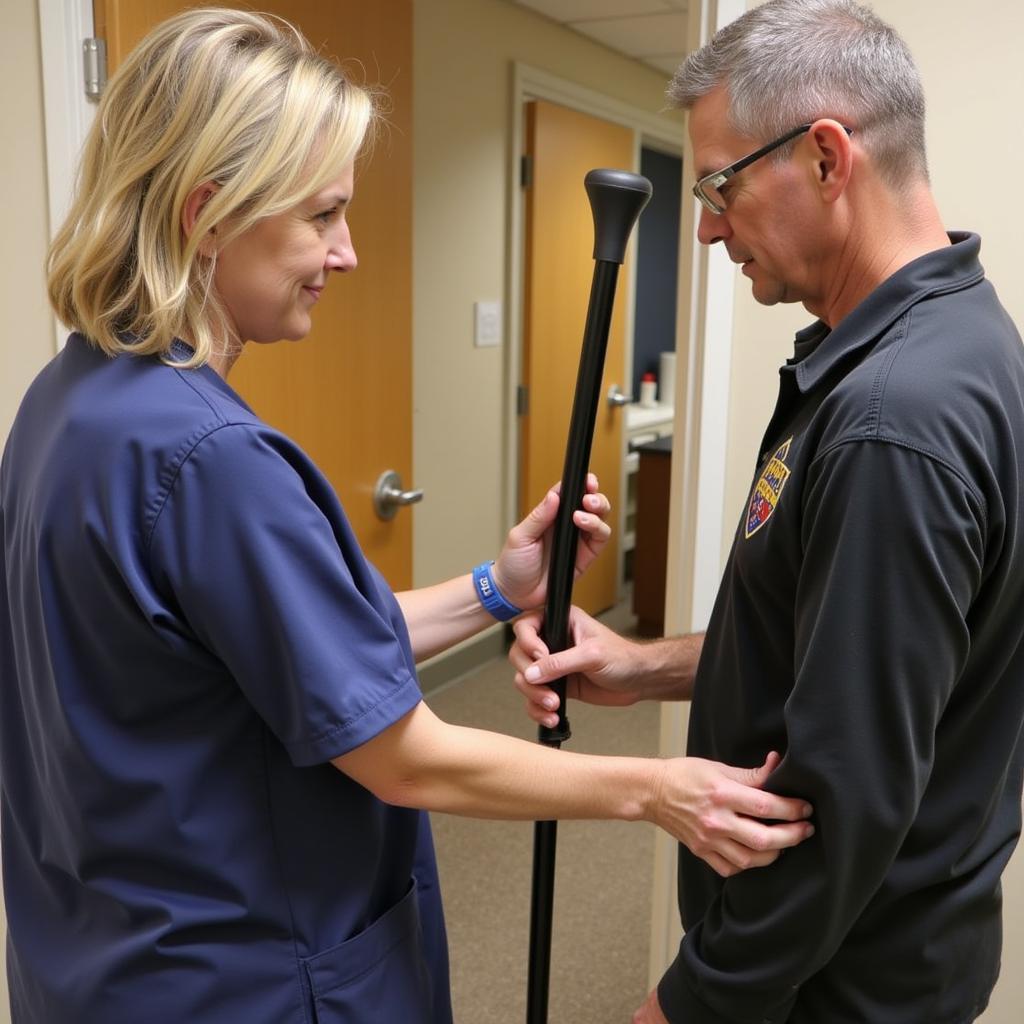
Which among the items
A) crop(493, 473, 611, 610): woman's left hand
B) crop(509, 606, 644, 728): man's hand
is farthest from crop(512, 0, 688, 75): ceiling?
crop(509, 606, 644, 728): man's hand

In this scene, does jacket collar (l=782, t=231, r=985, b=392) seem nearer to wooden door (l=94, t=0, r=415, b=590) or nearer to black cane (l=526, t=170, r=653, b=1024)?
black cane (l=526, t=170, r=653, b=1024)

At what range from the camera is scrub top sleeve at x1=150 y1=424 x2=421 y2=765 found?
825 millimetres

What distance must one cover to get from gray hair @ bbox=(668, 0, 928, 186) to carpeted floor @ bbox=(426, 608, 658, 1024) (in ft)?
5.67

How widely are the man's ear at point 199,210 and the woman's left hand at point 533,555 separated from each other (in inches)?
19.9

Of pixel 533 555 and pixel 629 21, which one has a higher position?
pixel 629 21

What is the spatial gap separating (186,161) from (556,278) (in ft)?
10.4

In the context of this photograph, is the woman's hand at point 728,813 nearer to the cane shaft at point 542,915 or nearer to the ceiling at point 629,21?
the cane shaft at point 542,915

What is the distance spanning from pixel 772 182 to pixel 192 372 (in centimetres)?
54

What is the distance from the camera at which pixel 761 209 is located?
3.25 ft

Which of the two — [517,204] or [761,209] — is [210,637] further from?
[517,204]

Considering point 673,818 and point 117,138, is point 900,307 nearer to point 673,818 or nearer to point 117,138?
point 673,818

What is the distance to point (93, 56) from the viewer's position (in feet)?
5.09

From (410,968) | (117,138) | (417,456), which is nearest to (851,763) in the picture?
(410,968)

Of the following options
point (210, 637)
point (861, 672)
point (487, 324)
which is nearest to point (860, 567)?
point (861, 672)
